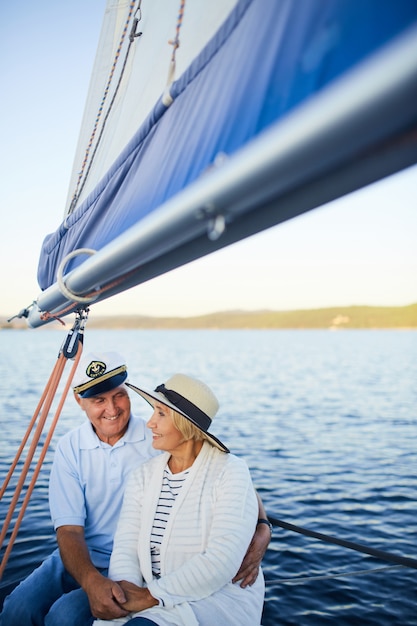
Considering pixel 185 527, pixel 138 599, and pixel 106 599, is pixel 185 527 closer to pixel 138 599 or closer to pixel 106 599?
pixel 138 599

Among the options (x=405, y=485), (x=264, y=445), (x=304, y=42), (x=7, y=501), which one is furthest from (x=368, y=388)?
(x=304, y=42)

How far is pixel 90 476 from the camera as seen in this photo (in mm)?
2994

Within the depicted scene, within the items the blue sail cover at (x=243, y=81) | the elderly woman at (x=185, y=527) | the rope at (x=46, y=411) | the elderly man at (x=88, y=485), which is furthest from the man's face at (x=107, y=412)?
the blue sail cover at (x=243, y=81)

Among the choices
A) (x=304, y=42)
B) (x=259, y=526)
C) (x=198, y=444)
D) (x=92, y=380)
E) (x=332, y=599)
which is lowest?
(x=332, y=599)

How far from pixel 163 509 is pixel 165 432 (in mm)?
364

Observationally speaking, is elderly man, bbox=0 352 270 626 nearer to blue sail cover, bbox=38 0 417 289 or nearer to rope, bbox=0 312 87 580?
rope, bbox=0 312 87 580

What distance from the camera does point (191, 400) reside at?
2494 mm

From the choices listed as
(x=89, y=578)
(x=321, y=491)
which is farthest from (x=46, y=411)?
(x=321, y=491)

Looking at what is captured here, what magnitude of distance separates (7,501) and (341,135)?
8690 millimetres

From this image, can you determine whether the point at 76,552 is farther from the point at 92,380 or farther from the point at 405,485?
the point at 405,485

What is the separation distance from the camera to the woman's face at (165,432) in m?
2.52

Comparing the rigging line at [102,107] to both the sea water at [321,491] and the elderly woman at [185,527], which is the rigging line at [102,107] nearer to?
the elderly woman at [185,527]

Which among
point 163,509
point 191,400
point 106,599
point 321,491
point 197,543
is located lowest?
point 321,491

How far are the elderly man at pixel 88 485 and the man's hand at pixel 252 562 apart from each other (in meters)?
0.05
